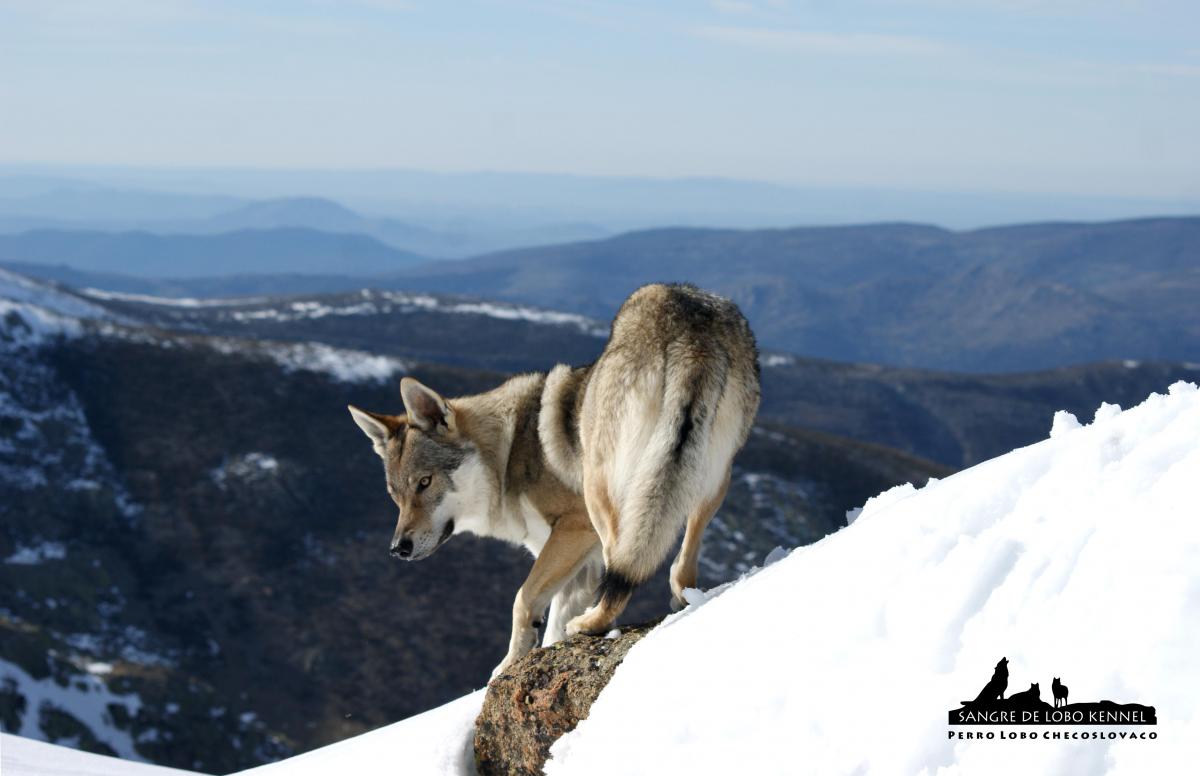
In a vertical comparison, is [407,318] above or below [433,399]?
below

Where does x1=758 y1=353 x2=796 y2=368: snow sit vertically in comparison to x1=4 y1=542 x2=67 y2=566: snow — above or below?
above

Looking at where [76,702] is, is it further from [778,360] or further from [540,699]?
[778,360]

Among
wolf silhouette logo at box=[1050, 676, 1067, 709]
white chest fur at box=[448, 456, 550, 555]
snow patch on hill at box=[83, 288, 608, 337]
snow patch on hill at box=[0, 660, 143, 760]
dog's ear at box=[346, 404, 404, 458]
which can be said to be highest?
wolf silhouette logo at box=[1050, 676, 1067, 709]

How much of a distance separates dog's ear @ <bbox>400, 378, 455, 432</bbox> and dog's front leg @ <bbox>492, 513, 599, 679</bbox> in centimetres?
168

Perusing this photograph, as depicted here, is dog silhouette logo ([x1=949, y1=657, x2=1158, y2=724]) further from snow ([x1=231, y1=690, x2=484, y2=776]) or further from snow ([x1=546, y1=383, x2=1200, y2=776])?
snow ([x1=231, y1=690, x2=484, y2=776])

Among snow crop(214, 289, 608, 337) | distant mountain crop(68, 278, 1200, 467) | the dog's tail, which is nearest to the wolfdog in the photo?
the dog's tail

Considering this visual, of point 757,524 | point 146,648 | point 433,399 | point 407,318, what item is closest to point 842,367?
point 407,318

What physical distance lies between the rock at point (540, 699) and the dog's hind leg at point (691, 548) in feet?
2.06

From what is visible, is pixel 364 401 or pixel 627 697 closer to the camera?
pixel 627 697

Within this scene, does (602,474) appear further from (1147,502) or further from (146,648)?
(146,648)

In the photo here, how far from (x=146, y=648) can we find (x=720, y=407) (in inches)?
1060

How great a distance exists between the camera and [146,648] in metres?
28.9

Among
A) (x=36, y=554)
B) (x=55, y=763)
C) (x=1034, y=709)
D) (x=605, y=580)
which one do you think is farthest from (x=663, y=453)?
(x=36, y=554)

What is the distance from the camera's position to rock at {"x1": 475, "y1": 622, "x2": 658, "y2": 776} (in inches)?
261
